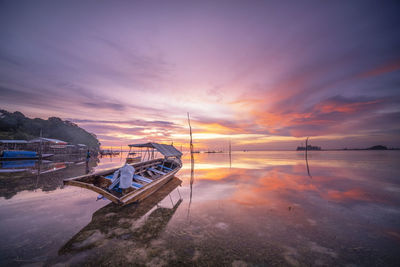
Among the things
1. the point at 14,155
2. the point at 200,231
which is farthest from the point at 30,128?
the point at 200,231

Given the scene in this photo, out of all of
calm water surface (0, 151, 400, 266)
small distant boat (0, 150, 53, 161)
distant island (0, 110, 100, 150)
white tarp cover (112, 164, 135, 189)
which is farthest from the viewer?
distant island (0, 110, 100, 150)

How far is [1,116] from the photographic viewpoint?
52.6 metres

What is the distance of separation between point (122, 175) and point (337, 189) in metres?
15.7

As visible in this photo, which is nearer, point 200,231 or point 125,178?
point 200,231

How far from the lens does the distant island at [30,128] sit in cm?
5004

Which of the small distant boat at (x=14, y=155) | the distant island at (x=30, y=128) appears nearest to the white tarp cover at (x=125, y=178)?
the small distant boat at (x=14, y=155)

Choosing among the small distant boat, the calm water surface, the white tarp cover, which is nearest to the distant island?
the small distant boat

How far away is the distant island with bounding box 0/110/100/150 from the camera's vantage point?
50037 mm

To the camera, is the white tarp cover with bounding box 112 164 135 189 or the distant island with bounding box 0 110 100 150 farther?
the distant island with bounding box 0 110 100 150

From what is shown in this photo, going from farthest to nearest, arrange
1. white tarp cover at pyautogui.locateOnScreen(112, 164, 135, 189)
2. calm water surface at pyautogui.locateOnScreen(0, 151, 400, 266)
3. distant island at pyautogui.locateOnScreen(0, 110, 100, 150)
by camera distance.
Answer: distant island at pyautogui.locateOnScreen(0, 110, 100, 150), white tarp cover at pyautogui.locateOnScreen(112, 164, 135, 189), calm water surface at pyautogui.locateOnScreen(0, 151, 400, 266)

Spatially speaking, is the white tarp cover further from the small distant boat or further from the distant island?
the distant island

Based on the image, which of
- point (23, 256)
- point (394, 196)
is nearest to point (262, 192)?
point (394, 196)

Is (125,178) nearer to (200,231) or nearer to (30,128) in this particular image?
(200,231)

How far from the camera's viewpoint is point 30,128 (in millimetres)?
58656
